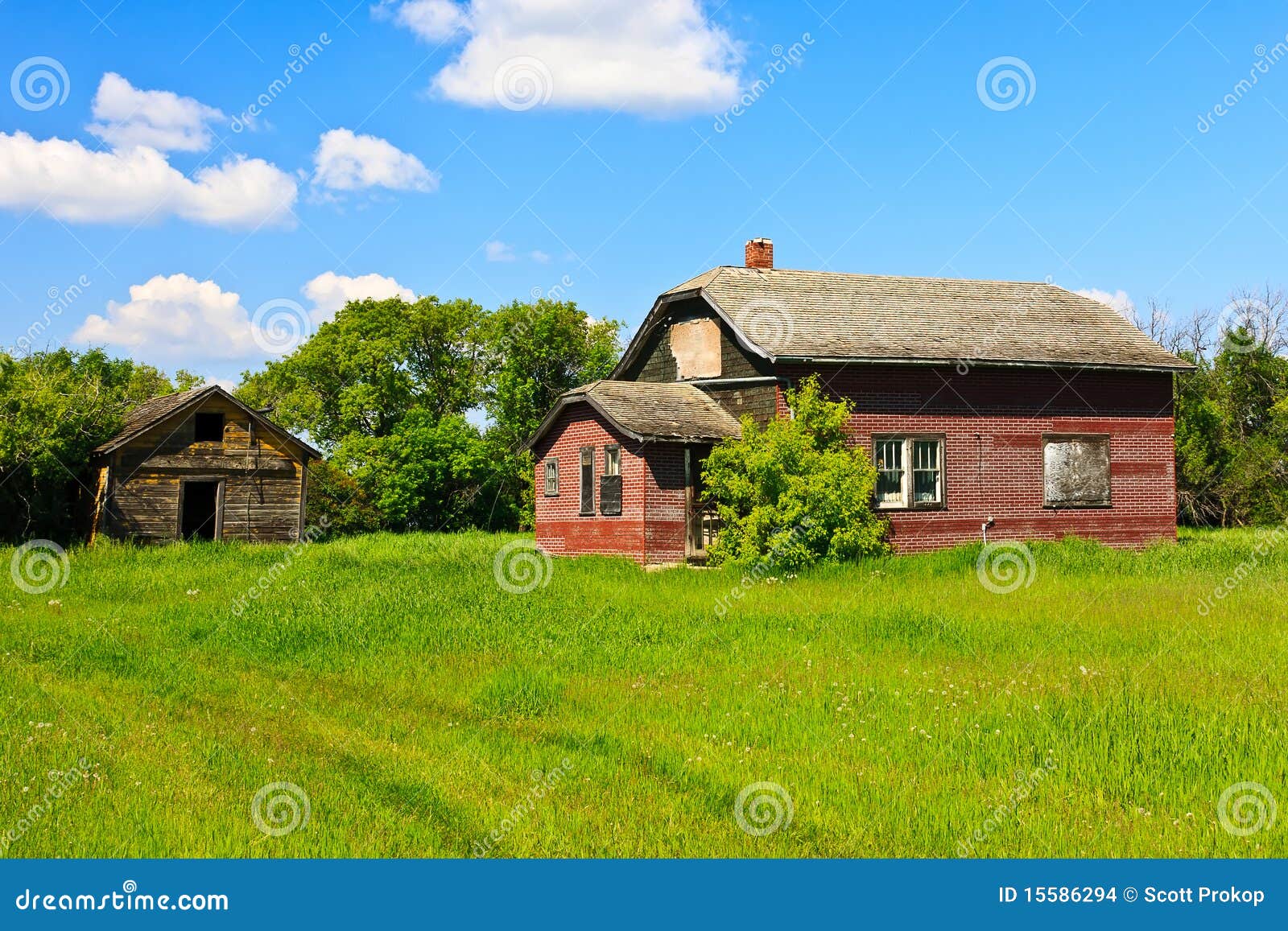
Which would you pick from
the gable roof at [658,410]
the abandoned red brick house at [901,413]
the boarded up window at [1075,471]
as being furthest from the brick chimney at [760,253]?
the boarded up window at [1075,471]

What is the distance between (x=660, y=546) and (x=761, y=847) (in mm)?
17779

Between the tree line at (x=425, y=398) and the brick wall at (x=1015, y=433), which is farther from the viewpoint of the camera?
the tree line at (x=425, y=398)

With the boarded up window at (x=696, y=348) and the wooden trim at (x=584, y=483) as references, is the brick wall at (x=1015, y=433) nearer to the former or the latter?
the boarded up window at (x=696, y=348)

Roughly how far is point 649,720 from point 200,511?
3068 centimetres

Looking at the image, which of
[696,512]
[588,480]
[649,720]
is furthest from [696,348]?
[649,720]

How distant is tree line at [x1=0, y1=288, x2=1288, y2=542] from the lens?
30.6 meters

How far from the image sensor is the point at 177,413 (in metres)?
31.5

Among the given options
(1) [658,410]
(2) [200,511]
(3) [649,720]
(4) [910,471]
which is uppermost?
(1) [658,410]

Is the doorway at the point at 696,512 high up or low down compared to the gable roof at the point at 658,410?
down

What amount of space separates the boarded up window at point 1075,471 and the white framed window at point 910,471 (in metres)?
2.91

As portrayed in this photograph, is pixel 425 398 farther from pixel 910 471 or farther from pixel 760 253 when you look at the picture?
pixel 910 471

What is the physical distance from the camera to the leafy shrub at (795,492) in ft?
74.6

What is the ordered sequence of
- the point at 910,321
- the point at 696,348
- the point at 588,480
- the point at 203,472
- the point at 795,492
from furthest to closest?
the point at 203,472
the point at 696,348
the point at 910,321
the point at 588,480
the point at 795,492

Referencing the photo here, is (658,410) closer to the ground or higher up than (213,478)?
higher up
